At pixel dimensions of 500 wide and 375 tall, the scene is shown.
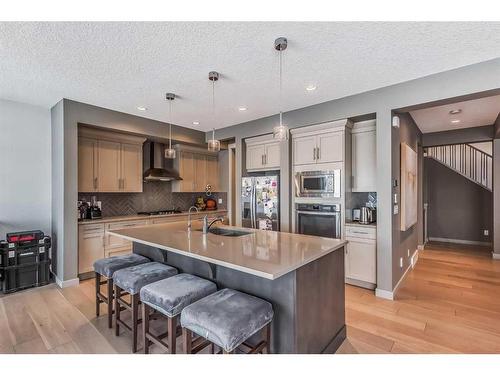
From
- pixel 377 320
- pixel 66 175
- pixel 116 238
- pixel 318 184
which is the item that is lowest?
pixel 377 320

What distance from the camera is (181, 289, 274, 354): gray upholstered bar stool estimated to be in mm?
1493

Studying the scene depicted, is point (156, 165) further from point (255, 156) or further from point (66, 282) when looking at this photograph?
point (66, 282)

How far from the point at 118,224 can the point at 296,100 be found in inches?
131

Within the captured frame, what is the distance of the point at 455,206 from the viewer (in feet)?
20.5

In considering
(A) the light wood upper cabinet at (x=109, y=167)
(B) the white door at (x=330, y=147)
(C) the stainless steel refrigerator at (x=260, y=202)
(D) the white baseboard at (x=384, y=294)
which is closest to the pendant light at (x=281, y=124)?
(B) the white door at (x=330, y=147)

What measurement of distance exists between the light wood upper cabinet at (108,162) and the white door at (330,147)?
3137 millimetres

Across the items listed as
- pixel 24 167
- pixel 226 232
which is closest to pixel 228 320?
pixel 226 232

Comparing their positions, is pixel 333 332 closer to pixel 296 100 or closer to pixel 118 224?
pixel 296 100

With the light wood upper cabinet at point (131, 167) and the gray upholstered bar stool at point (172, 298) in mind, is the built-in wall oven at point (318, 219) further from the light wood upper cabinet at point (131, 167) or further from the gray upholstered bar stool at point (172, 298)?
the light wood upper cabinet at point (131, 167)

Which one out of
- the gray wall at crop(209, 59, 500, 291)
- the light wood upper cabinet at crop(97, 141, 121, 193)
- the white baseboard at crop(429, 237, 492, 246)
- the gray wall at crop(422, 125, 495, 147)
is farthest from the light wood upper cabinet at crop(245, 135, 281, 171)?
the white baseboard at crop(429, 237, 492, 246)

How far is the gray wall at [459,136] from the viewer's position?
15.9 ft

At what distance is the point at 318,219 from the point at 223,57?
2.52 metres

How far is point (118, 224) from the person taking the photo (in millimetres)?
4180
